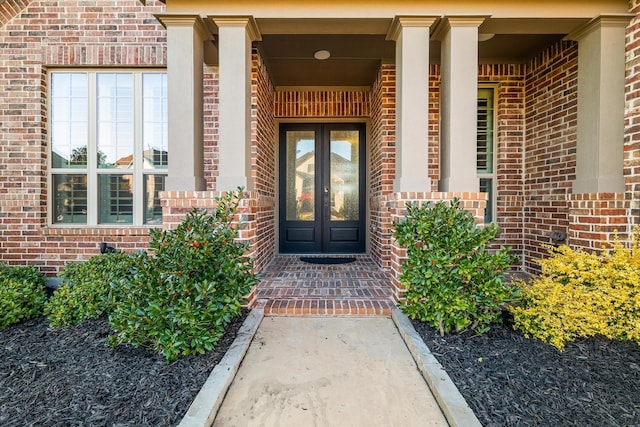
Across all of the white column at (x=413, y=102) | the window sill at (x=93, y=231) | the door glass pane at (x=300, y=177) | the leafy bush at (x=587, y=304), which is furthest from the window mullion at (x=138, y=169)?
the leafy bush at (x=587, y=304)

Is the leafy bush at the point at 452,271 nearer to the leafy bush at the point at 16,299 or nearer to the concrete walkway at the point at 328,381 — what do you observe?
the concrete walkway at the point at 328,381

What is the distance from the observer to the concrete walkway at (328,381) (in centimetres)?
168

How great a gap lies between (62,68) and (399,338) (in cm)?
495

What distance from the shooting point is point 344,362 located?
218 centimetres

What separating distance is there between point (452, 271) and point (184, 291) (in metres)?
1.89

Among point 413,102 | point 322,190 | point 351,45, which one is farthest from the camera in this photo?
point 322,190

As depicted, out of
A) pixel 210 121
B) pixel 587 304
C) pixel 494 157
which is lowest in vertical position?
pixel 587 304

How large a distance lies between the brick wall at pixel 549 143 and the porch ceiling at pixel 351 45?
0.29m

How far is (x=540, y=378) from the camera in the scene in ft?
6.23

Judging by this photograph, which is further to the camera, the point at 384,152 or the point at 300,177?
the point at 300,177

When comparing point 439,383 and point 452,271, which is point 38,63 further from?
point 439,383

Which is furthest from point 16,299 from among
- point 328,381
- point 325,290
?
point 328,381

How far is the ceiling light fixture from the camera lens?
3.97 m

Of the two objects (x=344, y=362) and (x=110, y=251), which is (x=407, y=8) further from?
(x=110, y=251)
